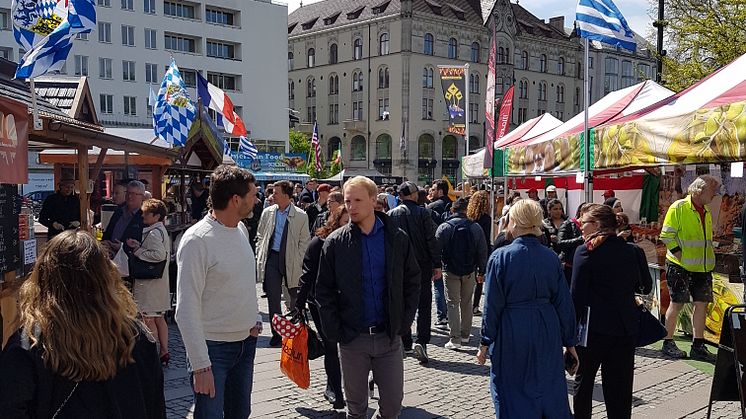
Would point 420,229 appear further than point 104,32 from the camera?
No

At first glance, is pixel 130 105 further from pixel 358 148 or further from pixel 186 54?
pixel 358 148

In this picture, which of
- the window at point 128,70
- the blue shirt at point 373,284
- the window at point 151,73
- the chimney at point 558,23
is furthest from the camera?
the chimney at point 558,23

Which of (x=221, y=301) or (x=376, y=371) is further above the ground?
(x=221, y=301)

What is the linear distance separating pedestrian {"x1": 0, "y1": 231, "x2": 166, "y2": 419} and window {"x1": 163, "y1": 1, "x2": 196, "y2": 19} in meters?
55.4

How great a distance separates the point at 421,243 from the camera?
7.37 meters

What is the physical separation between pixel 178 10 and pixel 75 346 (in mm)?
56573

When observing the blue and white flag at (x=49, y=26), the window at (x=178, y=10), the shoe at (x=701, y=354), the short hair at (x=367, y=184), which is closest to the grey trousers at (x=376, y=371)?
the short hair at (x=367, y=184)

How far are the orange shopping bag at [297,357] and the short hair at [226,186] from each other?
54.7 inches

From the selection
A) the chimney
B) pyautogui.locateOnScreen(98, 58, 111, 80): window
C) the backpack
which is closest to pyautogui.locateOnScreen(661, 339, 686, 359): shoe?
the backpack

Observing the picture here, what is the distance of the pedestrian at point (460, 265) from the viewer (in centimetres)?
789

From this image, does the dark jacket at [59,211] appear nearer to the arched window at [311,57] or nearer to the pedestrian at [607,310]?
the pedestrian at [607,310]

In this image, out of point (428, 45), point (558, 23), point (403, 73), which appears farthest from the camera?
point (558, 23)

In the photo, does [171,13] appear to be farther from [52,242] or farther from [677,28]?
[52,242]

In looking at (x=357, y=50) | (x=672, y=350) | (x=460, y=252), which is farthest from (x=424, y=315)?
(x=357, y=50)
